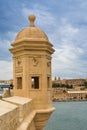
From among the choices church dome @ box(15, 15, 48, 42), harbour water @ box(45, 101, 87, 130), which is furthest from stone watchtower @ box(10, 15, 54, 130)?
harbour water @ box(45, 101, 87, 130)

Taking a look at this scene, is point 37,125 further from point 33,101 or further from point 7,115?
point 7,115

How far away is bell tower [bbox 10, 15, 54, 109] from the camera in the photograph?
340 inches

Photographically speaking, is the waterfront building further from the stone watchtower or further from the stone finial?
the stone finial

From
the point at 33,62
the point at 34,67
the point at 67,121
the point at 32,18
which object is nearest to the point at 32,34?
the point at 32,18

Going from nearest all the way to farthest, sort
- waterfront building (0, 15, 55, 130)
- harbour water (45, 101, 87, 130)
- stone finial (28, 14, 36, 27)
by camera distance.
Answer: waterfront building (0, 15, 55, 130)
stone finial (28, 14, 36, 27)
harbour water (45, 101, 87, 130)

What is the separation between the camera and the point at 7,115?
336 centimetres

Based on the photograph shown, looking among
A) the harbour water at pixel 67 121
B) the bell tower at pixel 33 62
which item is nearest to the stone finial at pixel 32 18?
the bell tower at pixel 33 62

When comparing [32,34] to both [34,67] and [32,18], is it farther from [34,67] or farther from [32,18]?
[34,67]

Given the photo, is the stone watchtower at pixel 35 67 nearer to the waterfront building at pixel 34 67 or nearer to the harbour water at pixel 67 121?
the waterfront building at pixel 34 67

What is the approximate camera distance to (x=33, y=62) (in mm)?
8703

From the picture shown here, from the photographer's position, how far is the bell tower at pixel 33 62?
8.62 metres

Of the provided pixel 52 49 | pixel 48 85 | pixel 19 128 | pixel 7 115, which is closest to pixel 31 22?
pixel 52 49

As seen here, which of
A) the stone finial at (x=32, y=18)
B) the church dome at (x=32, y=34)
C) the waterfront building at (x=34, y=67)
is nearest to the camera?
the waterfront building at (x=34, y=67)

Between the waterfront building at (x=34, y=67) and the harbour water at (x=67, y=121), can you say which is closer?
the waterfront building at (x=34, y=67)
